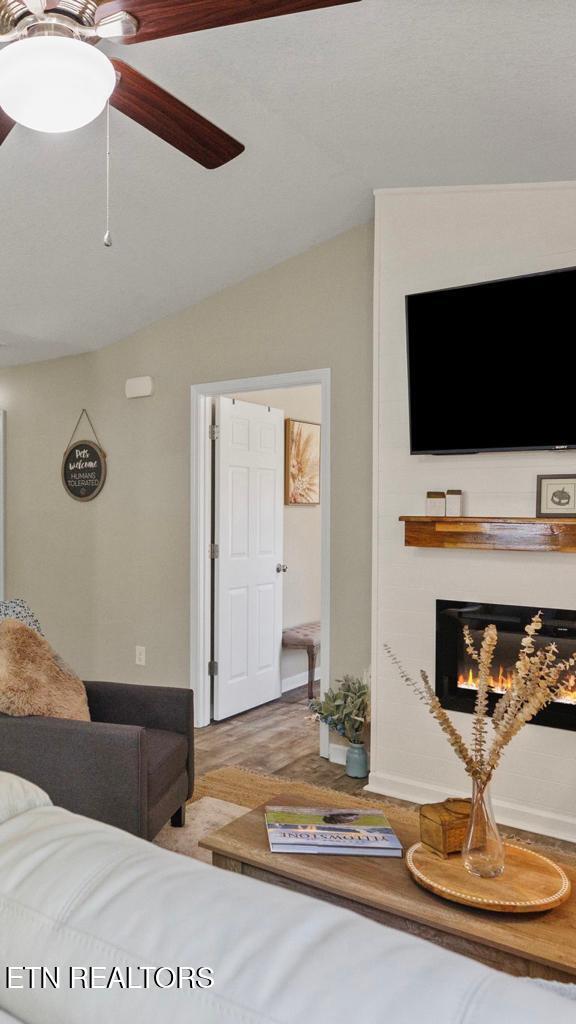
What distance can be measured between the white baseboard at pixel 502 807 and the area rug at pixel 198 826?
66 cm

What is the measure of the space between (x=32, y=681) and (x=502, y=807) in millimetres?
1973

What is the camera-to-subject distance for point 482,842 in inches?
68.3

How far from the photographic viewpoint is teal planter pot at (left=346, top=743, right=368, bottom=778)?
3.58m

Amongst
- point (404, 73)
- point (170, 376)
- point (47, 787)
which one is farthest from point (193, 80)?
point (47, 787)

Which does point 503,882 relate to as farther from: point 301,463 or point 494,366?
point 301,463

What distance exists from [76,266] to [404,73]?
2065 millimetres

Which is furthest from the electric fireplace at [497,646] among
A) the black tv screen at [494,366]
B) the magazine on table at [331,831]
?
the magazine on table at [331,831]

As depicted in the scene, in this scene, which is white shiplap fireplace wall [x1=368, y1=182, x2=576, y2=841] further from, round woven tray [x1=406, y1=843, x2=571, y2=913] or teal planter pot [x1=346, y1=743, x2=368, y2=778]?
round woven tray [x1=406, y1=843, x2=571, y2=913]

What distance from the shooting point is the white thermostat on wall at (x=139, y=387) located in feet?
15.1

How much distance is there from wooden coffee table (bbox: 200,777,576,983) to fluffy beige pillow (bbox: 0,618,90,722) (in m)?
0.89

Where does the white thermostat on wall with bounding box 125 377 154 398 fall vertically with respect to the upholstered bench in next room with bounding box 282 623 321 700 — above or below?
above

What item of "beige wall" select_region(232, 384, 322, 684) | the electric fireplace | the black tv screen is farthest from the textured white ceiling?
the electric fireplace

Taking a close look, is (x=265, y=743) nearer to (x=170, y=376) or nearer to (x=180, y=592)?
(x=180, y=592)

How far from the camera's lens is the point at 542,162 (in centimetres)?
286
